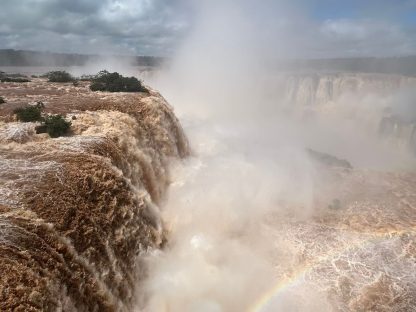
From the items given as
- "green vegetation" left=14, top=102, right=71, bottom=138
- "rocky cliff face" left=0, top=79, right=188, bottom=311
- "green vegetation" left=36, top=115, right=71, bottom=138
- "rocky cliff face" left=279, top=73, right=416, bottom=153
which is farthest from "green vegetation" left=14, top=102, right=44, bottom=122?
"rocky cliff face" left=279, top=73, right=416, bottom=153

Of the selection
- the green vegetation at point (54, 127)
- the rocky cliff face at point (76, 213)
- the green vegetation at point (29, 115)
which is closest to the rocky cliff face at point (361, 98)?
the rocky cliff face at point (76, 213)

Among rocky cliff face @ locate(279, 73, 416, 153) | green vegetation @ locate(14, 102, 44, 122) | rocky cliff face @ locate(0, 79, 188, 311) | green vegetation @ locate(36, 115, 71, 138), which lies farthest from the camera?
rocky cliff face @ locate(279, 73, 416, 153)

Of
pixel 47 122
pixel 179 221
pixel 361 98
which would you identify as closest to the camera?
pixel 47 122

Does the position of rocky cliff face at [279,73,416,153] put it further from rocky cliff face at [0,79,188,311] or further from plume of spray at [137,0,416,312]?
rocky cliff face at [0,79,188,311]

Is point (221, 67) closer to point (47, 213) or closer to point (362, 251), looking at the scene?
A: point (362, 251)

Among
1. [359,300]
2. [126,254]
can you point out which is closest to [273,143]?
[359,300]

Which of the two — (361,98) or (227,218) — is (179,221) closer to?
(227,218)

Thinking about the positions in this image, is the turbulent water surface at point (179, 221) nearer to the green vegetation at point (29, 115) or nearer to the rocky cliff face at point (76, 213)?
the rocky cliff face at point (76, 213)

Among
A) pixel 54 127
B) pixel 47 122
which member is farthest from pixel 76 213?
pixel 47 122
